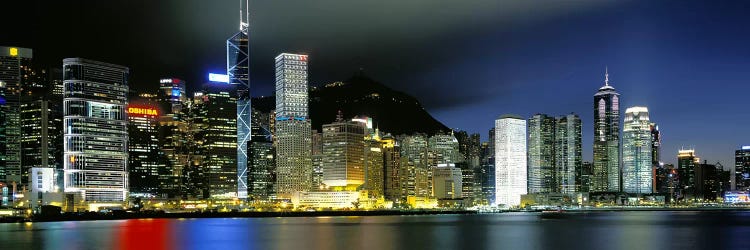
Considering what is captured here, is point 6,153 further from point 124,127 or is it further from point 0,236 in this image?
point 0,236

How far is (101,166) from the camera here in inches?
6811

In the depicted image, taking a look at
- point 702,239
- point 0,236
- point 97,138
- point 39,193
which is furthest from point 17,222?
point 702,239

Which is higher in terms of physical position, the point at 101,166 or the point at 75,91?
the point at 75,91

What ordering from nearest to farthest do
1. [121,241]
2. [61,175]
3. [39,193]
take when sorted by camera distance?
1. [121,241]
2. [39,193]
3. [61,175]

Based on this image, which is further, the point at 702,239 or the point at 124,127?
the point at 124,127

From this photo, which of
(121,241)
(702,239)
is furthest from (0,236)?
(702,239)

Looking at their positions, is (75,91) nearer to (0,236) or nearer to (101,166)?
(101,166)

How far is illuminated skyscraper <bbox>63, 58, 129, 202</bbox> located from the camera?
6624 inches

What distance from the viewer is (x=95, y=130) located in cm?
17050

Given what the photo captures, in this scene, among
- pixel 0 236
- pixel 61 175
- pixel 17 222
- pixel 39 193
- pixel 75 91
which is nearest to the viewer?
pixel 0 236

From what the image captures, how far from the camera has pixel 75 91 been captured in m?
169

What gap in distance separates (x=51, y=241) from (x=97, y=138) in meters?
103

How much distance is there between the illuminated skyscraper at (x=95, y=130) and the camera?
168 m

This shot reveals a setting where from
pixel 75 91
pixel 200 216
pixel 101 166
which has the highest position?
pixel 75 91
